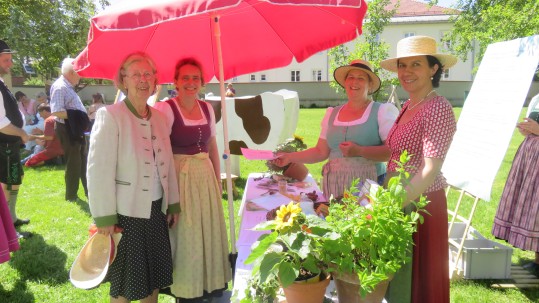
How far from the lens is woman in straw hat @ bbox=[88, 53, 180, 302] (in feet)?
6.98

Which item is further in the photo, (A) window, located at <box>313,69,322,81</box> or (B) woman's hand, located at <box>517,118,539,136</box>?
(A) window, located at <box>313,69,322,81</box>

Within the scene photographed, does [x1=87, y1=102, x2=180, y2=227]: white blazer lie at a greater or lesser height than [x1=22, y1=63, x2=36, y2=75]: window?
lesser

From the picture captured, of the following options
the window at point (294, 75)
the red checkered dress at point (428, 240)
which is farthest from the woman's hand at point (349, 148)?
the window at point (294, 75)

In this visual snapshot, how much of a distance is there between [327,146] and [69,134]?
424 cm

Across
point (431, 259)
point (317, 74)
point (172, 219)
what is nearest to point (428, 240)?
point (431, 259)

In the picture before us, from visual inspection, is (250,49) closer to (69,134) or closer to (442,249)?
(442,249)

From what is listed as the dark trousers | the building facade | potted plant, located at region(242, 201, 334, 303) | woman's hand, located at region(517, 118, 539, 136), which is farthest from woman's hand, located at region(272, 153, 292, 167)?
the building facade

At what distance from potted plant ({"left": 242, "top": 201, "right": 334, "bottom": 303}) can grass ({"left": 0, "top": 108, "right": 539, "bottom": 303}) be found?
224cm

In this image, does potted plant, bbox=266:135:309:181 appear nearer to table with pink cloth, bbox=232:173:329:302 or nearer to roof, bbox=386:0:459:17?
table with pink cloth, bbox=232:173:329:302

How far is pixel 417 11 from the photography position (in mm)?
36094

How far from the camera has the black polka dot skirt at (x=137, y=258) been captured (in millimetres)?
2236

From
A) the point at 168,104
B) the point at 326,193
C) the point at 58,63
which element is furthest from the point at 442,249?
the point at 58,63

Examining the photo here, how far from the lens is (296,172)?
11.2 feet

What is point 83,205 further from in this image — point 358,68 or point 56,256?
point 358,68
